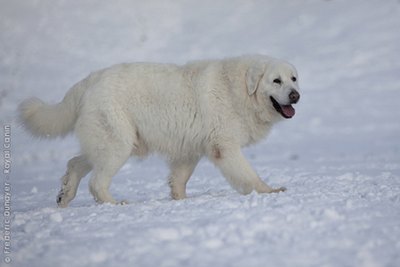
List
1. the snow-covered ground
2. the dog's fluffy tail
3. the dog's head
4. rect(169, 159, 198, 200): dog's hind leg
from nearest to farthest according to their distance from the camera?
1. the snow-covered ground
2. the dog's head
3. the dog's fluffy tail
4. rect(169, 159, 198, 200): dog's hind leg

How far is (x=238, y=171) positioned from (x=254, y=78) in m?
1.16

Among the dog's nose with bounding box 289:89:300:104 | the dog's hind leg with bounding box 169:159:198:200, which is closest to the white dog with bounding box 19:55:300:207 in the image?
the dog's nose with bounding box 289:89:300:104

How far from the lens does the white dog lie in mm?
6254

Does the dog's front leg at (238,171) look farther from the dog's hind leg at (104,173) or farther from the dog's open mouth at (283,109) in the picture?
the dog's hind leg at (104,173)

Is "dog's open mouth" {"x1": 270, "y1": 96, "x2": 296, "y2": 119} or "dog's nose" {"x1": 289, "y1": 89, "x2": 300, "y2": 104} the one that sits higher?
"dog's nose" {"x1": 289, "y1": 89, "x2": 300, "y2": 104}

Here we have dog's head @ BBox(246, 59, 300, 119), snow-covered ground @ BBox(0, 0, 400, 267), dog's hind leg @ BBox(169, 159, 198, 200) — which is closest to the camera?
snow-covered ground @ BBox(0, 0, 400, 267)

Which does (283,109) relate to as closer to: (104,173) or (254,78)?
(254,78)

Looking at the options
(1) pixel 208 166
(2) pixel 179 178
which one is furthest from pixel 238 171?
(1) pixel 208 166

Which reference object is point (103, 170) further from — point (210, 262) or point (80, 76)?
point (80, 76)

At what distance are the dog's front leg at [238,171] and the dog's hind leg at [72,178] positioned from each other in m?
1.64

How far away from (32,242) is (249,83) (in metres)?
3.47

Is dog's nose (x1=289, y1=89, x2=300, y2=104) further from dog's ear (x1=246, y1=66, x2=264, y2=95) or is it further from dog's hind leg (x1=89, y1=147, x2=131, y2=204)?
dog's hind leg (x1=89, y1=147, x2=131, y2=204)

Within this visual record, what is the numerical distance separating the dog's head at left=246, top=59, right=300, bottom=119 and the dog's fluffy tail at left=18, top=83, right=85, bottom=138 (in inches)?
81.6

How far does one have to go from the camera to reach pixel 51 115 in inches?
261
